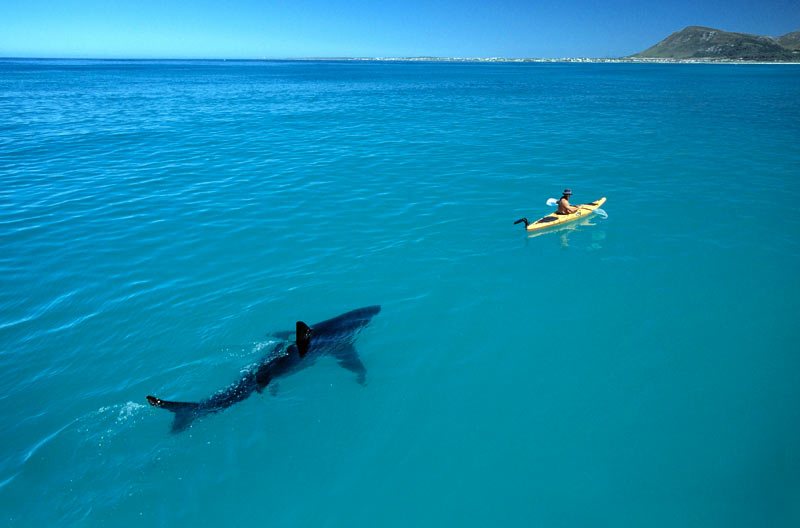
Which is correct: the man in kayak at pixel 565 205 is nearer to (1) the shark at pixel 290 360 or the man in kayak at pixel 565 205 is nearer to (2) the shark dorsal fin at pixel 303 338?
(1) the shark at pixel 290 360

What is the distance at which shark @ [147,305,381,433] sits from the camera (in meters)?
9.99

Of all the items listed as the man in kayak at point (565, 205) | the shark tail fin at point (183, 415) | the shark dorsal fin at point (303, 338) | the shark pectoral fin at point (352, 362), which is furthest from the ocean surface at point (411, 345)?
the man in kayak at point (565, 205)

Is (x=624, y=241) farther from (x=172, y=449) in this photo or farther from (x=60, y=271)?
(x=60, y=271)

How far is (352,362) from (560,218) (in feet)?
42.7

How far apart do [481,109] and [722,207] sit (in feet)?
131

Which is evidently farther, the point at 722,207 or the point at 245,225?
the point at 722,207

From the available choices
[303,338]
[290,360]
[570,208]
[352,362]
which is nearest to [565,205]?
[570,208]

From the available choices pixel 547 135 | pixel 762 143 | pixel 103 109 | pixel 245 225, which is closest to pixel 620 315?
pixel 245 225

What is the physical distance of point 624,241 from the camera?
1852 centimetres

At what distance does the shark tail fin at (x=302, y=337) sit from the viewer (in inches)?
432

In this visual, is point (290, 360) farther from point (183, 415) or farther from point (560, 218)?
point (560, 218)

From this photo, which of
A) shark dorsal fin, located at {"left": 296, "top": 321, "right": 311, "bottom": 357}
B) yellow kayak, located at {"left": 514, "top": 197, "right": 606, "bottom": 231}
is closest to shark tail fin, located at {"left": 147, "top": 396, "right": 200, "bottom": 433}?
shark dorsal fin, located at {"left": 296, "top": 321, "right": 311, "bottom": 357}

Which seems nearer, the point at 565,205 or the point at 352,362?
the point at 352,362

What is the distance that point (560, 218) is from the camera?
65.4 feet
